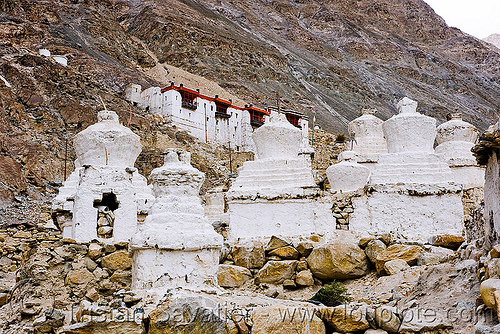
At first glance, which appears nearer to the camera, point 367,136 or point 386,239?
point 386,239

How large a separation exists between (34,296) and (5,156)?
22012 mm

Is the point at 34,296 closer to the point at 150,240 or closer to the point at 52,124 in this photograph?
the point at 150,240

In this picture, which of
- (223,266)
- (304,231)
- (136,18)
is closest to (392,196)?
(304,231)

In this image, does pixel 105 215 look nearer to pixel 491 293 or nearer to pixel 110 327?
pixel 110 327

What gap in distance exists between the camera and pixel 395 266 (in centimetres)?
733

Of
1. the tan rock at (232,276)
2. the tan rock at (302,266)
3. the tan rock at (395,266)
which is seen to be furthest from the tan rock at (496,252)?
the tan rock at (232,276)

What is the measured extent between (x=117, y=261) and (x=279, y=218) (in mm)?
3935

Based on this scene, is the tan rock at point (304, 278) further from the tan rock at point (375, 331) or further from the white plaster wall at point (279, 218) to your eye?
the tan rock at point (375, 331)

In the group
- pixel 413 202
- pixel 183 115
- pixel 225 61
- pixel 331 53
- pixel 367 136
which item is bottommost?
pixel 413 202

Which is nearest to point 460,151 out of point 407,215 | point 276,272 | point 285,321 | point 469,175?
point 469,175

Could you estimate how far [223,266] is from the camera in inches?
342

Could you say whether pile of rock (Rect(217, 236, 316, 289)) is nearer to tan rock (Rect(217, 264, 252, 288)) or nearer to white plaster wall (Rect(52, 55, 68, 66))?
tan rock (Rect(217, 264, 252, 288))

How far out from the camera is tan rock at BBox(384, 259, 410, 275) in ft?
23.9

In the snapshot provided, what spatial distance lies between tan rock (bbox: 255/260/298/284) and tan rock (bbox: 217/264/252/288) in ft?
0.98
